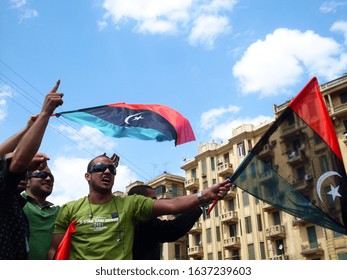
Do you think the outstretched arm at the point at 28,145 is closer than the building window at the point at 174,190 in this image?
Yes

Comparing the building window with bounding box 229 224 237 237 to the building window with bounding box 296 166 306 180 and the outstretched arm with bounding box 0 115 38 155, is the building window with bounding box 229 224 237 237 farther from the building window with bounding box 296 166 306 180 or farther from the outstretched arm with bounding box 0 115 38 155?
the outstretched arm with bounding box 0 115 38 155

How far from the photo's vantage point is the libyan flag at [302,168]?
4.73 meters

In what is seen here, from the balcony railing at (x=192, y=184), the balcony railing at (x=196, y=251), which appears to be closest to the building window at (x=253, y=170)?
the balcony railing at (x=196, y=251)

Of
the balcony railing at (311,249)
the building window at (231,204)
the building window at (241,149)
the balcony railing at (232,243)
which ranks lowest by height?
the balcony railing at (311,249)

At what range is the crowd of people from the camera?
3027mm

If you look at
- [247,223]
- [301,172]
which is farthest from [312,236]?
[301,172]

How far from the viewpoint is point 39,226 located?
13.4ft

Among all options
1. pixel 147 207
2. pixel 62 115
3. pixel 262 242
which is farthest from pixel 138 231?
pixel 262 242

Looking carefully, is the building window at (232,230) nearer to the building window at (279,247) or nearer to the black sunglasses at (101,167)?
the building window at (279,247)

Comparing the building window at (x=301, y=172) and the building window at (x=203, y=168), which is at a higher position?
the building window at (x=203, y=168)

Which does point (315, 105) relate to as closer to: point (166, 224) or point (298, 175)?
point (298, 175)

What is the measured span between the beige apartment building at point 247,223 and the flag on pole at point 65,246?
93.8 ft

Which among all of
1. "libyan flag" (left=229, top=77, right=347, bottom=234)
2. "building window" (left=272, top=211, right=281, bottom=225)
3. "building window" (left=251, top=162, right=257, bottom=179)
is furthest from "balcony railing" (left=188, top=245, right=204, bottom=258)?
"building window" (left=251, top=162, right=257, bottom=179)

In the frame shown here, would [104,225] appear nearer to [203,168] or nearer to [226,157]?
[226,157]
